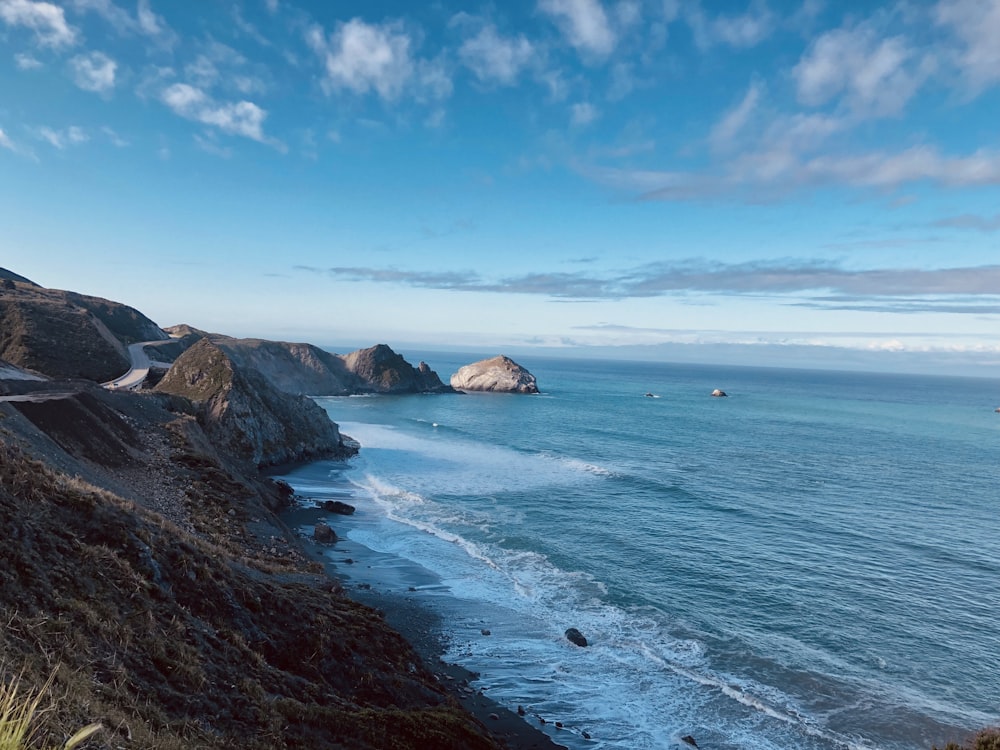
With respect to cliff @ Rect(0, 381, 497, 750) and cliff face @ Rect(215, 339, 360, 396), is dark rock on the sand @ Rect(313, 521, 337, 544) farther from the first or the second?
cliff face @ Rect(215, 339, 360, 396)

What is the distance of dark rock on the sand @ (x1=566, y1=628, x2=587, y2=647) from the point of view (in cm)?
2236

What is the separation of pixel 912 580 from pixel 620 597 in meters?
15.5

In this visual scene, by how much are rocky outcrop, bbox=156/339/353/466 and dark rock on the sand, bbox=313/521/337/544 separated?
56.9ft

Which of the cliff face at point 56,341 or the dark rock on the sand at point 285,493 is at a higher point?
the cliff face at point 56,341

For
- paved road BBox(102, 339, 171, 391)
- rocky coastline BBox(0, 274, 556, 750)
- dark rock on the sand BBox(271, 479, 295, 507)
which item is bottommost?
dark rock on the sand BBox(271, 479, 295, 507)

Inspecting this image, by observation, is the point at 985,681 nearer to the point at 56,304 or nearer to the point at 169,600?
the point at 169,600

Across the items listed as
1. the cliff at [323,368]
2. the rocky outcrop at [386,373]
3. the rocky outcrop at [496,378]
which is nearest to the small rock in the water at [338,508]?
the cliff at [323,368]

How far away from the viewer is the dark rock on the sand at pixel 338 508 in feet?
128

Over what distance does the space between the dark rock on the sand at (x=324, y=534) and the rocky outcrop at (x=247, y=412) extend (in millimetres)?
Result: 17333

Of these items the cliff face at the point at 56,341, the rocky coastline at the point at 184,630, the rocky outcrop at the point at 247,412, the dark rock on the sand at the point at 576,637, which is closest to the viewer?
the rocky coastline at the point at 184,630

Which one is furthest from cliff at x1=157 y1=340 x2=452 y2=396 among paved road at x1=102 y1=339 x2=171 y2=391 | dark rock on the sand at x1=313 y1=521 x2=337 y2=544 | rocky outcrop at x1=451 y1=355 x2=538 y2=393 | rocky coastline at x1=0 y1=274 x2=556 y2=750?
rocky coastline at x1=0 y1=274 x2=556 y2=750

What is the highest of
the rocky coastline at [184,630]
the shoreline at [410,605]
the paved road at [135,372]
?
the paved road at [135,372]

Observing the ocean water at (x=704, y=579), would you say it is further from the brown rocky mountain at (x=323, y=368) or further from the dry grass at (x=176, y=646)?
the brown rocky mountain at (x=323, y=368)

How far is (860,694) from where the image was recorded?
20078 millimetres
